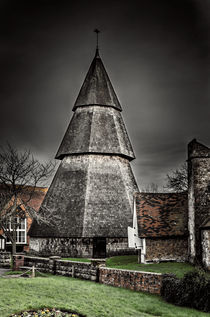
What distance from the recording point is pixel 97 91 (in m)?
33.1

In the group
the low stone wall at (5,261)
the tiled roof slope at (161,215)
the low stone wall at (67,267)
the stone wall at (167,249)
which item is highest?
the tiled roof slope at (161,215)

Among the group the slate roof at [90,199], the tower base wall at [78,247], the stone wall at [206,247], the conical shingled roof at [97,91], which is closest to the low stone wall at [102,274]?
the stone wall at [206,247]

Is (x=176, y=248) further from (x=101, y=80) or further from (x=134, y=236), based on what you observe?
(x=101, y=80)

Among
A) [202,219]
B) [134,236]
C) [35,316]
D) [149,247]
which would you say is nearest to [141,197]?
[134,236]

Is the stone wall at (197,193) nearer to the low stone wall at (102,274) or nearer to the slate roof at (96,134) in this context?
the low stone wall at (102,274)

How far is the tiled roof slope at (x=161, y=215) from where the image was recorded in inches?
786

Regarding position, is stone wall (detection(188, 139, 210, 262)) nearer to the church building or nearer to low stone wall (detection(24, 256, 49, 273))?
low stone wall (detection(24, 256, 49, 273))

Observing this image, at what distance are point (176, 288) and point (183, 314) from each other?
1434 mm

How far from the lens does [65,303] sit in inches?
456

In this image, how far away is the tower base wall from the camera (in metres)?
26.2

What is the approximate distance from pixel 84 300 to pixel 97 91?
23843 mm

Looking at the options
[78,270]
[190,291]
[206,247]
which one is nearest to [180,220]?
[206,247]

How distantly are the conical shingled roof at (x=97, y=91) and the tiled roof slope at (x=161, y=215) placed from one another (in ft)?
42.3

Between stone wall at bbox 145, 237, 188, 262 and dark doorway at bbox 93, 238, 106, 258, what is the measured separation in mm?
7861
